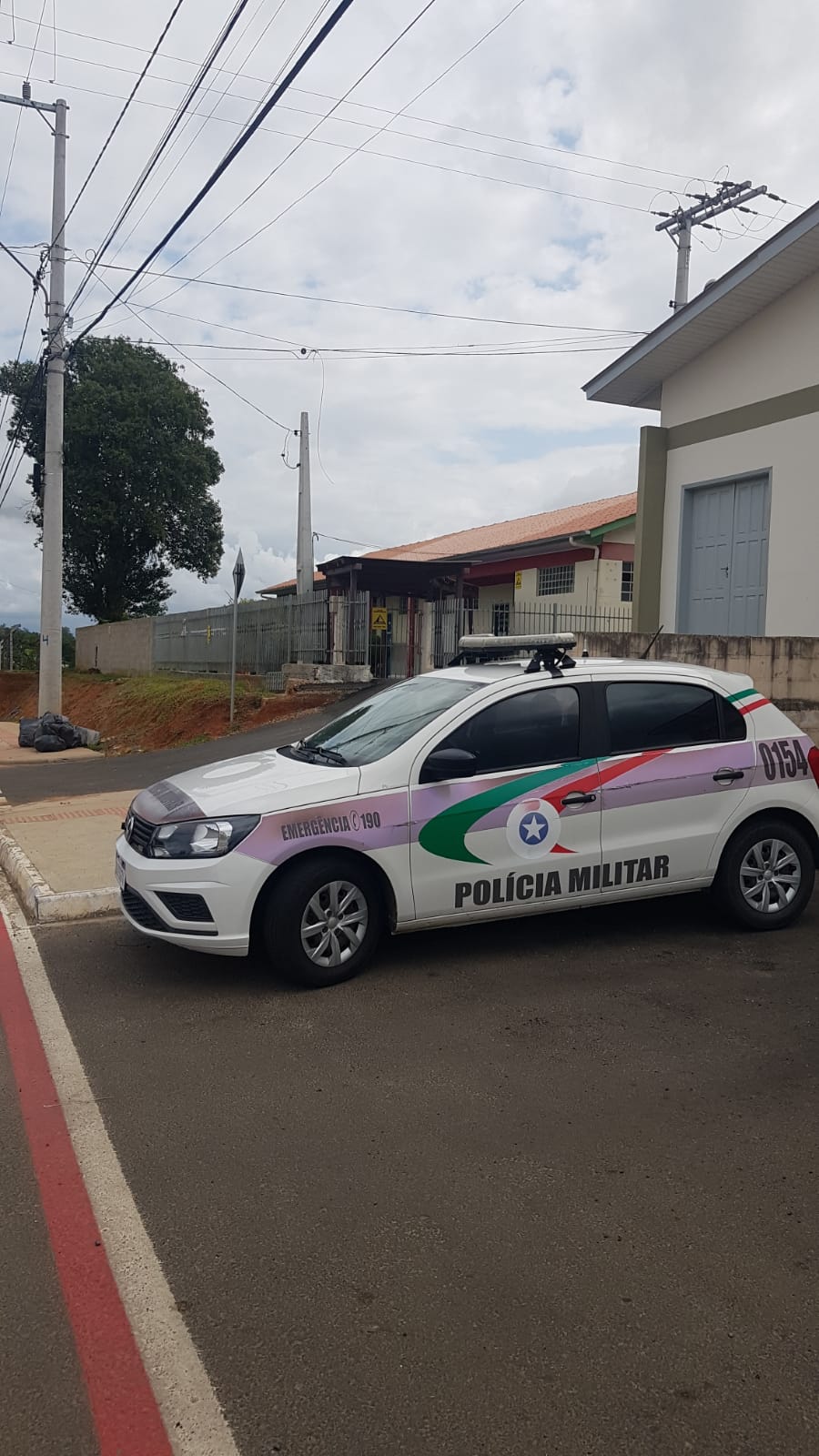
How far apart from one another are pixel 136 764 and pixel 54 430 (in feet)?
24.0

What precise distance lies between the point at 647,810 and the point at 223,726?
1308 centimetres

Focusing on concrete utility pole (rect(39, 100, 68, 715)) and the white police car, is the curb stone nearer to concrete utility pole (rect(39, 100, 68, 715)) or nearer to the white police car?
the white police car

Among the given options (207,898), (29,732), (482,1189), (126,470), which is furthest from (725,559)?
(126,470)

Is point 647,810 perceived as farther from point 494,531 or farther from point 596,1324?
point 494,531

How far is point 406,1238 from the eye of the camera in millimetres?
3062

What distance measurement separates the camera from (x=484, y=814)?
5387mm

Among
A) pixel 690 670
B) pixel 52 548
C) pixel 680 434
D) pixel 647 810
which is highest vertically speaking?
pixel 680 434

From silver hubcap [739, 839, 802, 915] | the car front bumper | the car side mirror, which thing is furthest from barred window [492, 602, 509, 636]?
the car front bumper

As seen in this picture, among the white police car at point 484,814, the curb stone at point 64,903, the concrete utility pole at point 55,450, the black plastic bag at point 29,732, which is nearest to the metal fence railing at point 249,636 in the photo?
the concrete utility pole at point 55,450

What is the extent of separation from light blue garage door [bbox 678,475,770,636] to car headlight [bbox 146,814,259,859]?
9.73 meters

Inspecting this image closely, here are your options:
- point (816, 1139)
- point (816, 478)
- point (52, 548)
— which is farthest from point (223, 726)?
point (816, 1139)

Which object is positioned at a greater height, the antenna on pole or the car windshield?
the antenna on pole

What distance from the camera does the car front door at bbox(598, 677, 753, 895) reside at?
5711 mm

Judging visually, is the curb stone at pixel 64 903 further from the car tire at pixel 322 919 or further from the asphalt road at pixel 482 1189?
the car tire at pixel 322 919
